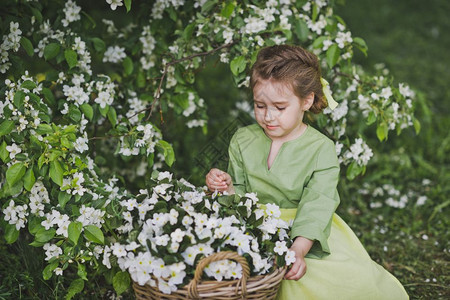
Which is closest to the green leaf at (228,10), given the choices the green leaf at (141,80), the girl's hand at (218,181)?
the green leaf at (141,80)

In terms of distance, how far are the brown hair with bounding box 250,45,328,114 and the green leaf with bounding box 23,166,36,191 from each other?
3.46ft

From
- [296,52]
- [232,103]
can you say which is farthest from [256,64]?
[232,103]

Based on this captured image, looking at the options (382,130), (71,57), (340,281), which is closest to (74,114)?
(71,57)

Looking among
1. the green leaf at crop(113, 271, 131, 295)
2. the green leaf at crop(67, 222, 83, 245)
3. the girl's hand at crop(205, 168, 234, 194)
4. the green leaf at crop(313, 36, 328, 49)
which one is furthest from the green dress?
the green leaf at crop(67, 222, 83, 245)

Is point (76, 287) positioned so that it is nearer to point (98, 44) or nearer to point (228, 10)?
point (98, 44)

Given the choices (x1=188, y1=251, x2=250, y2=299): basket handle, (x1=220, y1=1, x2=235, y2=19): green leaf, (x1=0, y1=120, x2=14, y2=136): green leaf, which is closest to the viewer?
(x1=188, y1=251, x2=250, y2=299): basket handle

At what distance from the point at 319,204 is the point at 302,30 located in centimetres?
109

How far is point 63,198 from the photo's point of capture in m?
2.56

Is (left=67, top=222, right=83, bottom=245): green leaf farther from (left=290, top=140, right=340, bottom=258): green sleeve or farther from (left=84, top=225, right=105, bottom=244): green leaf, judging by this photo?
(left=290, top=140, right=340, bottom=258): green sleeve

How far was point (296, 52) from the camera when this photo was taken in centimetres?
270

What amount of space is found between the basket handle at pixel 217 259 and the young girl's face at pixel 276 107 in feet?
2.39

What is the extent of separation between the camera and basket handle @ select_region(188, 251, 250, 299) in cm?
211

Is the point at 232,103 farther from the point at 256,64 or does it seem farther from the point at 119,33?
the point at 256,64

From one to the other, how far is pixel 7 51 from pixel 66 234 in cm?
102
